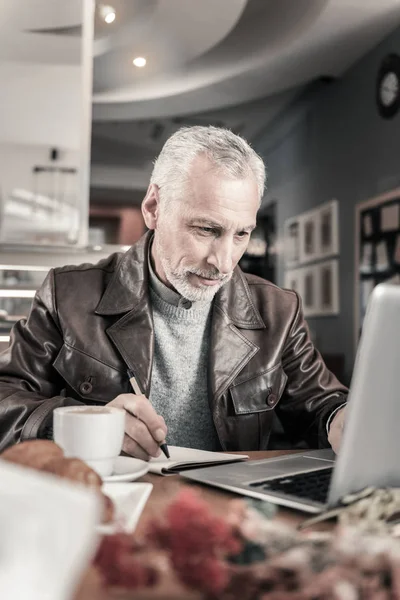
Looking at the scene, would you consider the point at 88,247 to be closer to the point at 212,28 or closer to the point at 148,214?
the point at 148,214

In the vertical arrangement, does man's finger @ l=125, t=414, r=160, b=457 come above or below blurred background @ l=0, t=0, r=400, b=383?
below

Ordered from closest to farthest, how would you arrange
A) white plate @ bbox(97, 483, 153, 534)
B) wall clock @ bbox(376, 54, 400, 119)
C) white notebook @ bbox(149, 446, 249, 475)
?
white plate @ bbox(97, 483, 153, 534) < white notebook @ bbox(149, 446, 249, 475) < wall clock @ bbox(376, 54, 400, 119)

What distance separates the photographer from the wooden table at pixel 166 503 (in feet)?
1.41

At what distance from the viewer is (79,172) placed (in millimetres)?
3246

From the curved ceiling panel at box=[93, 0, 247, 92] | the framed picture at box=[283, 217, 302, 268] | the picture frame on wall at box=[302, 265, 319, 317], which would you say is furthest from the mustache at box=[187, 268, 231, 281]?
the framed picture at box=[283, 217, 302, 268]

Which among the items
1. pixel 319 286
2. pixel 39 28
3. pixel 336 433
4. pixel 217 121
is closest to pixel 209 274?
pixel 336 433

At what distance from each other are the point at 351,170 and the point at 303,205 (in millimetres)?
716

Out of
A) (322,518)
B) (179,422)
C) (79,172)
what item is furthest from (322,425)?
(79,172)

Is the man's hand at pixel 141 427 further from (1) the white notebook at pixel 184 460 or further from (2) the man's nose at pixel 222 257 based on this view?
(2) the man's nose at pixel 222 257

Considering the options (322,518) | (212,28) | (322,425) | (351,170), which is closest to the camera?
(322,518)

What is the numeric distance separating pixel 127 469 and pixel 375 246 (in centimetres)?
370

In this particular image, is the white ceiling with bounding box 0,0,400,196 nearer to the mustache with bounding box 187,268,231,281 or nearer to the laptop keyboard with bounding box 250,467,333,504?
the mustache with bounding box 187,268,231,281

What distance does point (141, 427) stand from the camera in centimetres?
105

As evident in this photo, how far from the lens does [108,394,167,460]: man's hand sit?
3.43ft
